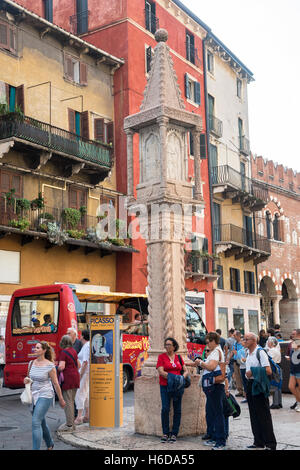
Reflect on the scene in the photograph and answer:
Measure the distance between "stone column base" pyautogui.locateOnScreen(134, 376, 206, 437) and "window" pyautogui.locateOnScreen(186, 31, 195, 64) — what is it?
2580cm

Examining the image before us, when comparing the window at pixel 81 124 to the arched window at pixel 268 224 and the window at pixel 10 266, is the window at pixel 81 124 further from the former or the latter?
the arched window at pixel 268 224

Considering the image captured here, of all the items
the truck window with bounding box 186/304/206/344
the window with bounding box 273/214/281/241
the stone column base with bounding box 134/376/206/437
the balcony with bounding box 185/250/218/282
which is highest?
the window with bounding box 273/214/281/241

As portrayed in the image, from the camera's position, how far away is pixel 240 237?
34.6 m

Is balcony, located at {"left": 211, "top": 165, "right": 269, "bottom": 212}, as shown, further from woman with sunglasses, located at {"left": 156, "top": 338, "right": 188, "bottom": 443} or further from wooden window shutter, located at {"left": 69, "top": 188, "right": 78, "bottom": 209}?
woman with sunglasses, located at {"left": 156, "top": 338, "right": 188, "bottom": 443}

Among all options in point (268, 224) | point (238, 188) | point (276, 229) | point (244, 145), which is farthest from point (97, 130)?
point (276, 229)

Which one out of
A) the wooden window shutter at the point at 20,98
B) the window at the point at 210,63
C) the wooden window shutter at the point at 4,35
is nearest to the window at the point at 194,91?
the window at the point at 210,63

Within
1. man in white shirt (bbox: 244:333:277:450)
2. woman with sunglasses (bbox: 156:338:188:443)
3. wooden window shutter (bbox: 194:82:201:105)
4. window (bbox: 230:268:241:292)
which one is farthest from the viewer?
window (bbox: 230:268:241:292)

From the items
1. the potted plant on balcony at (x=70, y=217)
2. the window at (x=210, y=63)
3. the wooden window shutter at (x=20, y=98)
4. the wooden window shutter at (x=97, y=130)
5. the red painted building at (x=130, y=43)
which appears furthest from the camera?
the window at (x=210, y=63)

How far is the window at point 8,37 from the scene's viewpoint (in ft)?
71.8

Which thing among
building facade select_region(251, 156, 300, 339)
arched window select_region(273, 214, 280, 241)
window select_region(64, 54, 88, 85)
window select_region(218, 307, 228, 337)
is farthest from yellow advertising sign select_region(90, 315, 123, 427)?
arched window select_region(273, 214, 280, 241)

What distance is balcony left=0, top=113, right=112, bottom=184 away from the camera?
2084 cm

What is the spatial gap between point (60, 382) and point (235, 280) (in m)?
25.8

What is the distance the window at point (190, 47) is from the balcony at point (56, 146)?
958 centimetres
